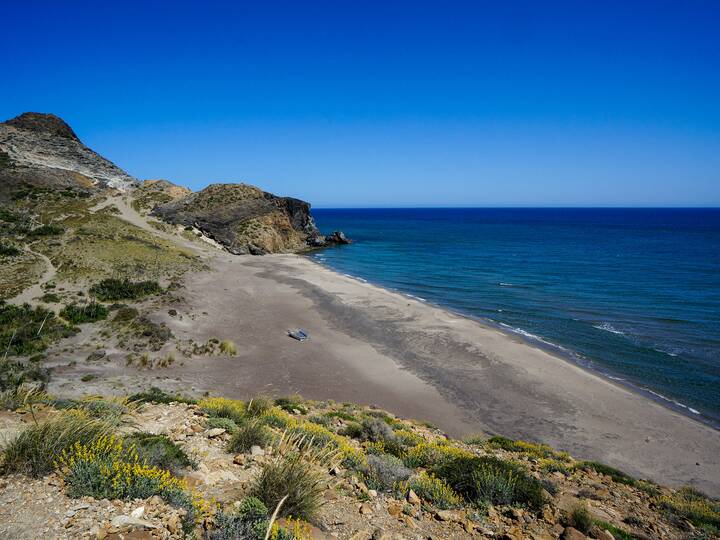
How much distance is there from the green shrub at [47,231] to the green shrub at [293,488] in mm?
50062

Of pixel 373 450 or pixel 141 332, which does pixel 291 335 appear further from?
pixel 373 450

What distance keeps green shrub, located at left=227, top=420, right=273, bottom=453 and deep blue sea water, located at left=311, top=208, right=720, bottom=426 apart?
71.5 ft

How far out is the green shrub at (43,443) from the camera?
5367 millimetres

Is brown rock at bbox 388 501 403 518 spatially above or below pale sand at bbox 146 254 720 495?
above

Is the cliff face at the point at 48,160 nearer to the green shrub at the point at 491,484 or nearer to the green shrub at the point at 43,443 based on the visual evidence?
the green shrub at the point at 43,443

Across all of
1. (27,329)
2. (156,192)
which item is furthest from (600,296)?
(156,192)

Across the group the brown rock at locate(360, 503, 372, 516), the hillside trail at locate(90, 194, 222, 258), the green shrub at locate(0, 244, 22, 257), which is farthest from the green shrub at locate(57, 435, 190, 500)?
the hillside trail at locate(90, 194, 222, 258)

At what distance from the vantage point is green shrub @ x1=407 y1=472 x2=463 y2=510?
24.3ft

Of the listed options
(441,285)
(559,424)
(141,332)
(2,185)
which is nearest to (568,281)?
(441,285)

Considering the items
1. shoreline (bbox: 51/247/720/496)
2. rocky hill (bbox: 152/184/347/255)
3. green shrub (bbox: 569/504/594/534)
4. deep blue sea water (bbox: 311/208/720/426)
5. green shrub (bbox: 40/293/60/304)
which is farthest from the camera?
rocky hill (bbox: 152/184/347/255)

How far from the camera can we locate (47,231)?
42.9m

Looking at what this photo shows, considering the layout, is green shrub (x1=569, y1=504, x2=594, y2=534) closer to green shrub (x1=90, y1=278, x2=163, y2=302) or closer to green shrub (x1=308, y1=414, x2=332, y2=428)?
green shrub (x1=308, y1=414, x2=332, y2=428)

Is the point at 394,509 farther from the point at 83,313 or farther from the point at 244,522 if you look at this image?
the point at 83,313

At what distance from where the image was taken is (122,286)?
98.9ft
